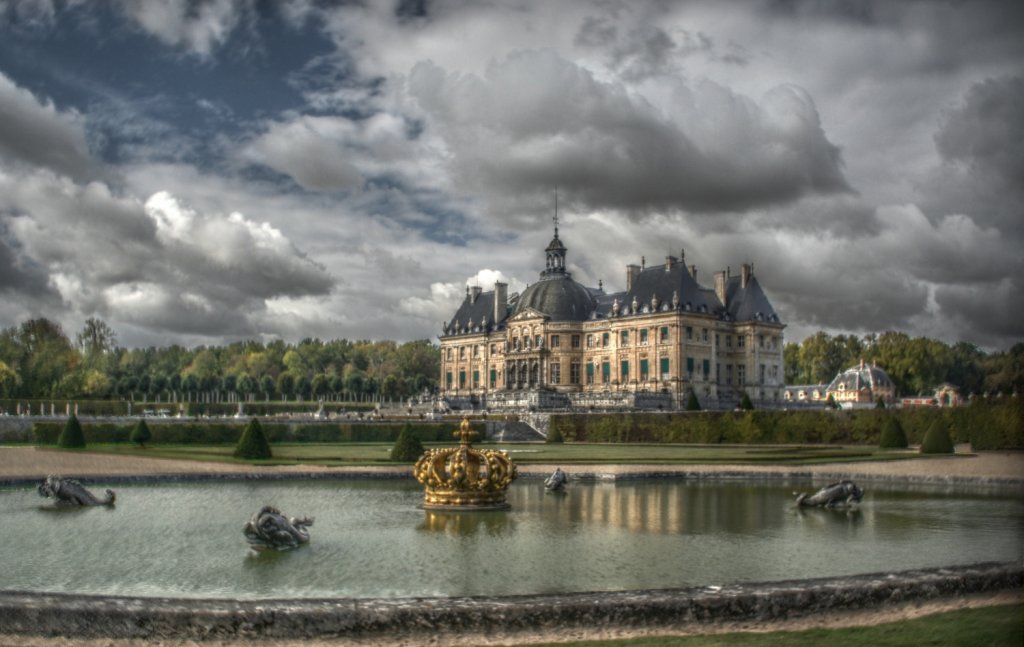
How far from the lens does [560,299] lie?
80.8m

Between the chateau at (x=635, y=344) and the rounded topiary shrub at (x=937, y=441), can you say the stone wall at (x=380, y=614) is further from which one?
the chateau at (x=635, y=344)

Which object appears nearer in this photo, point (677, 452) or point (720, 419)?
point (677, 452)

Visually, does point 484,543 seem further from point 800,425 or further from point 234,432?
point 800,425

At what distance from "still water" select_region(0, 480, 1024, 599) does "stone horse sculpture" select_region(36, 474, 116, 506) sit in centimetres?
51

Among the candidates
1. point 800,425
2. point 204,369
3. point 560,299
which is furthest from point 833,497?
point 204,369

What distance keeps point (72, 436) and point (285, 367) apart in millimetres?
91427

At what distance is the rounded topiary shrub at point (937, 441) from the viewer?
35.0 meters

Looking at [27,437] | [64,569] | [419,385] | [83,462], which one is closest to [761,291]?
[419,385]

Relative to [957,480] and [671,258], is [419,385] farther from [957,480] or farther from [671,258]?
[957,480]

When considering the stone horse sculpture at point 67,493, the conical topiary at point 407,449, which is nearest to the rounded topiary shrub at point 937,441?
the conical topiary at point 407,449

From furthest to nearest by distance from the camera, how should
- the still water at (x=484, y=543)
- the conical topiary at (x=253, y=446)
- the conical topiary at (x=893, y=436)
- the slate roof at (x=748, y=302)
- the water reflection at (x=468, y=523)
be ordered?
the slate roof at (x=748, y=302) → the conical topiary at (x=893, y=436) → the conical topiary at (x=253, y=446) → the water reflection at (x=468, y=523) → the still water at (x=484, y=543)

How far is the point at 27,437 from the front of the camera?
4412cm

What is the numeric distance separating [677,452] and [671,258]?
126 feet

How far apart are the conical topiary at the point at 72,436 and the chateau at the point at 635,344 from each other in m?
32.1
